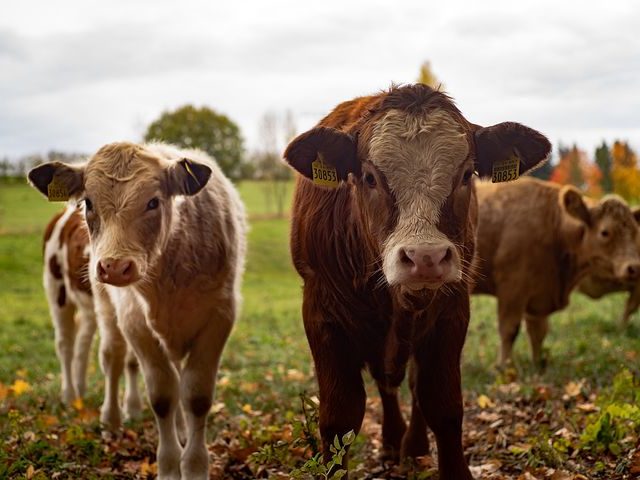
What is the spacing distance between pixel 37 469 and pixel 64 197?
1.75 m

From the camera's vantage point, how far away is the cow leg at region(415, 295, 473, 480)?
162 inches

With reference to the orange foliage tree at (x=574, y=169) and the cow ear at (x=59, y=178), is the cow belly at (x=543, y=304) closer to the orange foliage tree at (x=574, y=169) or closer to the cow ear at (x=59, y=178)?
the cow ear at (x=59, y=178)

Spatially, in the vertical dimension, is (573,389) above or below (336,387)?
below

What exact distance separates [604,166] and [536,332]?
8.08 meters

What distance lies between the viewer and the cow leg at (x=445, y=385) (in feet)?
13.5

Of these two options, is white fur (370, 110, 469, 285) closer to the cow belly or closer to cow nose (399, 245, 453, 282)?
cow nose (399, 245, 453, 282)

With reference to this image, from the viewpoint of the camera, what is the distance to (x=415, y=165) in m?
3.52

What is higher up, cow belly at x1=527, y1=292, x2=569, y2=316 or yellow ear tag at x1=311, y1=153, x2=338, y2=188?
yellow ear tag at x1=311, y1=153, x2=338, y2=188

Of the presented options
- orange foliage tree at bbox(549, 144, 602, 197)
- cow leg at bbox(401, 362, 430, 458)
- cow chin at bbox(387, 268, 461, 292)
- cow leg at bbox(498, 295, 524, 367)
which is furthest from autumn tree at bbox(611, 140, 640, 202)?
cow chin at bbox(387, 268, 461, 292)

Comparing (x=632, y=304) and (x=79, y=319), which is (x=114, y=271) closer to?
(x=79, y=319)

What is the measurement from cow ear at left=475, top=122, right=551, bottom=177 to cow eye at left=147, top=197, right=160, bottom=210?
1985 mm

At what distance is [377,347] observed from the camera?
4148mm

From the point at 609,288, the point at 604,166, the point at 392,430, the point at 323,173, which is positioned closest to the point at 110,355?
the point at 392,430

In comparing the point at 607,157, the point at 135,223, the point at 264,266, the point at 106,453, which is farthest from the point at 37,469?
the point at 264,266
